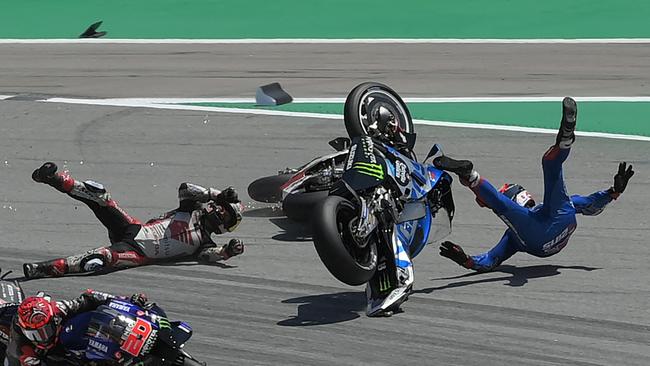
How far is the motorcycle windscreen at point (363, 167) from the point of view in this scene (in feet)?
35.4

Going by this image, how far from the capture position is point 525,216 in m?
11.9

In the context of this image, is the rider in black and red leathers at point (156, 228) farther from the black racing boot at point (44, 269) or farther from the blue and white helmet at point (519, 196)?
the blue and white helmet at point (519, 196)

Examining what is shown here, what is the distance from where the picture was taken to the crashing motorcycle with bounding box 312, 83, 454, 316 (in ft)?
33.7

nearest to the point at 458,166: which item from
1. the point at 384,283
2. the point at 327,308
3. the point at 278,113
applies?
the point at 384,283

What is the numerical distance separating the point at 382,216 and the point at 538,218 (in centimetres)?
178

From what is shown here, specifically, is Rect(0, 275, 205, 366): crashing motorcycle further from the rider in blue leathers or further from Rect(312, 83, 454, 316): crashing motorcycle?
the rider in blue leathers

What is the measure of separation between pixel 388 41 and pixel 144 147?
7.35 m

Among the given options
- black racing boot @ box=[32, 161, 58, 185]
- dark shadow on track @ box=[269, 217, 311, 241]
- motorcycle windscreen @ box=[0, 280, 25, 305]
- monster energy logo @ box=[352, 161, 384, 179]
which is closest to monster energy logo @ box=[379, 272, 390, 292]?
monster energy logo @ box=[352, 161, 384, 179]

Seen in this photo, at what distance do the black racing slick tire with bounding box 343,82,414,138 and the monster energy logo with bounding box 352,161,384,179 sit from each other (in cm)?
128

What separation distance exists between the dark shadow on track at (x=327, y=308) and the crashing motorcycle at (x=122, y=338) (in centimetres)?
199
